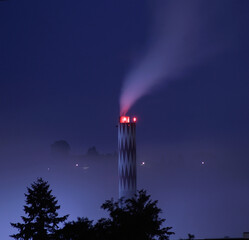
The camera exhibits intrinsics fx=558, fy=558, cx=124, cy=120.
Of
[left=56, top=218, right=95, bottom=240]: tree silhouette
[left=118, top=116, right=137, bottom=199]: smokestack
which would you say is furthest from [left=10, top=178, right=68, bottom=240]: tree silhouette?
[left=118, top=116, right=137, bottom=199]: smokestack

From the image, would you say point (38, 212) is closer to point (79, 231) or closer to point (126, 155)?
point (79, 231)

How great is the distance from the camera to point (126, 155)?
364 feet

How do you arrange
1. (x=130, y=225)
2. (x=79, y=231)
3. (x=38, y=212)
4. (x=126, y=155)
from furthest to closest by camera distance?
(x=126, y=155)
(x=38, y=212)
(x=79, y=231)
(x=130, y=225)

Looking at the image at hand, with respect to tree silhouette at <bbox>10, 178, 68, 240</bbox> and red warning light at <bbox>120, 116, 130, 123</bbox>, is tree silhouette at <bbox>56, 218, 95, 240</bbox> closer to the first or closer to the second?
tree silhouette at <bbox>10, 178, 68, 240</bbox>

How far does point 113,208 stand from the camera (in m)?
57.5

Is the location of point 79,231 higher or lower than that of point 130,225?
lower

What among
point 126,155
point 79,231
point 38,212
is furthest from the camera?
point 126,155

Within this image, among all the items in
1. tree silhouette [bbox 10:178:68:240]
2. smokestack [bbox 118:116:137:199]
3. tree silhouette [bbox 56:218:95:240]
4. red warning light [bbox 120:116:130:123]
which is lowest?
tree silhouette [bbox 56:218:95:240]

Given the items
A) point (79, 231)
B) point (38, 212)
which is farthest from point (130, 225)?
point (38, 212)

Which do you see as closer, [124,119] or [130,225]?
[130,225]

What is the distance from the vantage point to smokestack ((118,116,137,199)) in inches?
4345

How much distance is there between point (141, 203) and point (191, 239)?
37.8 feet

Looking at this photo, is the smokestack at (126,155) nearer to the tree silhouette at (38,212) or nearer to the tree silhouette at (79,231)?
the tree silhouette at (38,212)

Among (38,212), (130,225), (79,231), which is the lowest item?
(79,231)
